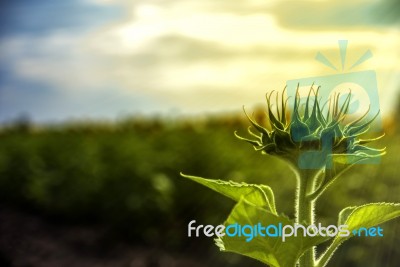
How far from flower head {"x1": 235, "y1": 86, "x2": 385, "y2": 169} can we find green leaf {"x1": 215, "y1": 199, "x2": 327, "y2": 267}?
0.07 metres

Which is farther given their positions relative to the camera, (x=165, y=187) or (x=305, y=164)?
(x=165, y=187)

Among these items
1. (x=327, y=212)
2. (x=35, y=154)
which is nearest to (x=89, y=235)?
(x=35, y=154)

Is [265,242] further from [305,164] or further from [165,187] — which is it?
[165,187]

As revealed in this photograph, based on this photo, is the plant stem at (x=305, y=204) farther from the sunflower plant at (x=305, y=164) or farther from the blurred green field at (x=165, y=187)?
the blurred green field at (x=165, y=187)

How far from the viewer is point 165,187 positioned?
4.57 metres

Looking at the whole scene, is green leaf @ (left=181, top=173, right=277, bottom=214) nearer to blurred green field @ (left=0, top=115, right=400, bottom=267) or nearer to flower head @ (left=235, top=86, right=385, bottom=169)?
flower head @ (left=235, top=86, right=385, bottom=169)

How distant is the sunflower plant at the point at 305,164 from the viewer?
0.61 meters

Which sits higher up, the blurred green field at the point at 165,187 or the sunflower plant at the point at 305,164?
the sunflower plant at the point at 305,164

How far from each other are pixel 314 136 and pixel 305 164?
0.04 meters

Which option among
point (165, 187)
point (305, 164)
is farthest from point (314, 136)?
point (165, 187)

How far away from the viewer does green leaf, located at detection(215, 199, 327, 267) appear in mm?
571

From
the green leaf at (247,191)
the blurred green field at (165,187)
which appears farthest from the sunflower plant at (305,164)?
the blurred green field at (165,187)

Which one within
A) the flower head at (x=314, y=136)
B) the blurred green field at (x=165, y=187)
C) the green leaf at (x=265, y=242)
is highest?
the flower head at (x=314, y=136)

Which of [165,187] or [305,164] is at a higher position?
[305,164]
